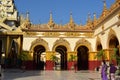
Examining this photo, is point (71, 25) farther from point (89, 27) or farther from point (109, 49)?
point (109, 49)

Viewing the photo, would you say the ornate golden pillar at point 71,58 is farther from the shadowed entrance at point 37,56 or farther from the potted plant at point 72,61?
the shadowed entrance at point 37,56

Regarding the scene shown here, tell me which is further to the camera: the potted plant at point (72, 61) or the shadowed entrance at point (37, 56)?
the shadowed entrance at point (37, 56)

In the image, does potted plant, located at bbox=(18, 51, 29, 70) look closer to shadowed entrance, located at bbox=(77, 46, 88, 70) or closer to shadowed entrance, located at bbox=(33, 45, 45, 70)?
shadowed entrance, located at bbox=(33, 45, 45, 70)

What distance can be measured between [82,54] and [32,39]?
1142 cm

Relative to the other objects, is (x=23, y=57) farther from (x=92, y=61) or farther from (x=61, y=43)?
(x=92, y=61)

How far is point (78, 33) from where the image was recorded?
3775 centimetres

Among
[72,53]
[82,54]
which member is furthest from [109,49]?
[82,54]

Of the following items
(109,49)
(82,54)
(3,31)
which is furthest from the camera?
(82,54)

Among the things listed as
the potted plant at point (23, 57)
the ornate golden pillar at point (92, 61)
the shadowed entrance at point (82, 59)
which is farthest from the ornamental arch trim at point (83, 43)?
the potted plant at point (23, 57)

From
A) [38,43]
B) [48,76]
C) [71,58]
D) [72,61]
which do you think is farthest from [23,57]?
[48,76]

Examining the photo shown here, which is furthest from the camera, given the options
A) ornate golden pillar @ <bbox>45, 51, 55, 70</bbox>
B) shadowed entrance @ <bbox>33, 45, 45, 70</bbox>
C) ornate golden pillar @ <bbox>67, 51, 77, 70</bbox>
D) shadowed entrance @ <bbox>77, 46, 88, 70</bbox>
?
shadowed entrance @ <bbox>77, 46, 88, 70</bbox>

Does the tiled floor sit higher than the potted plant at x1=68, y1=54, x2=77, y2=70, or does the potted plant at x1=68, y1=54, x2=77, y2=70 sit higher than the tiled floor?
the potted plant at x1=68, y1=54, x2=77, y2=70

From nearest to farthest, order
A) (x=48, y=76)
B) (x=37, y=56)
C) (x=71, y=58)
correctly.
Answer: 1. (x=48, y=76)
2. (x=71, y=58)
3. (x=37, y=56)

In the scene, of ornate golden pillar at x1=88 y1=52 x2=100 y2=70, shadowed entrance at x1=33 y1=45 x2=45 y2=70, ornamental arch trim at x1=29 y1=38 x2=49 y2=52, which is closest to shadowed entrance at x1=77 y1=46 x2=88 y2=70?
ornate golden pillar at x1=88 y1=52 x2=100 y2=70
